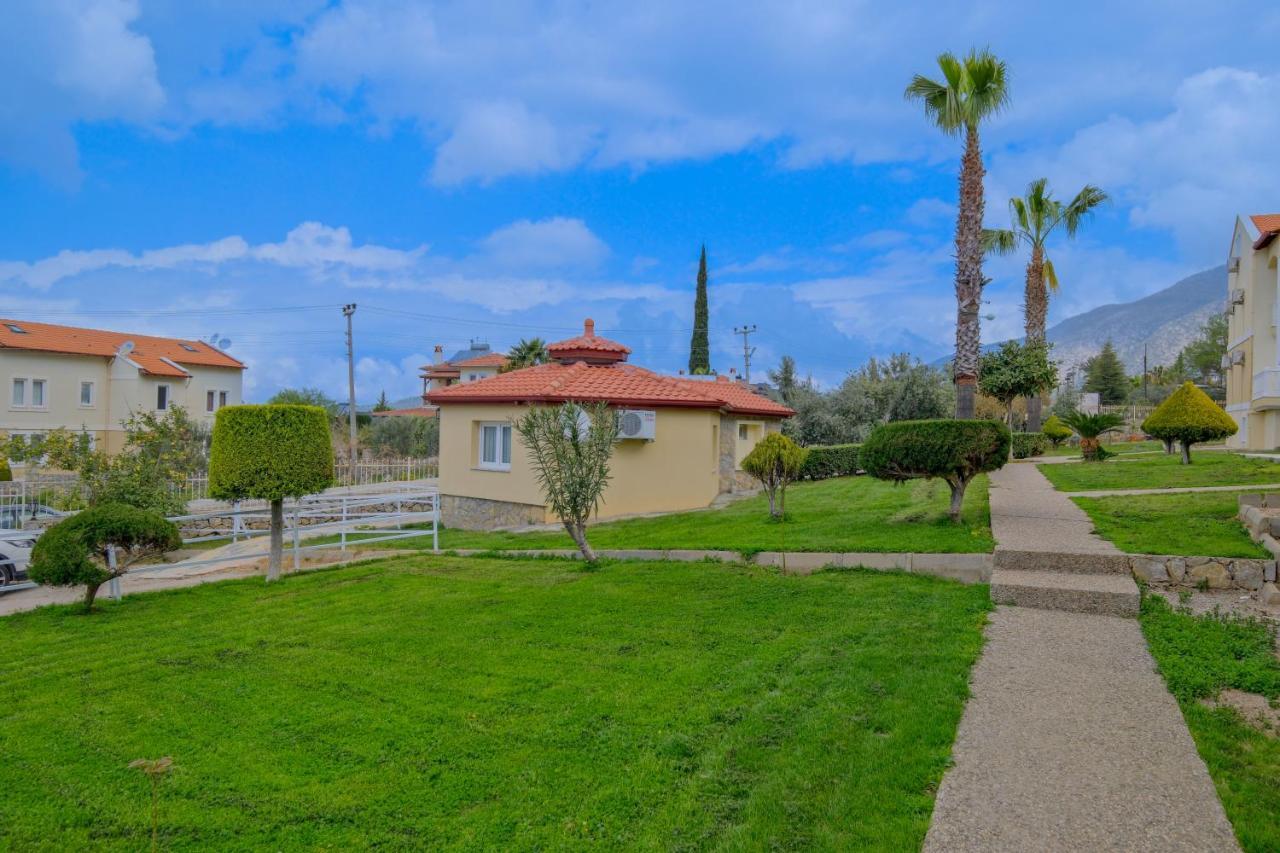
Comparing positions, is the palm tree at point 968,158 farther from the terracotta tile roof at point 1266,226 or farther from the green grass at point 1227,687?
the green grass at point 1227,687

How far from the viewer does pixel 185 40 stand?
47.3 feet

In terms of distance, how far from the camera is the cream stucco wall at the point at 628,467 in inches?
634

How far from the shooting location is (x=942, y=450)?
966 centimetres

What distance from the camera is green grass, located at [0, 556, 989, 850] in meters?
3.29

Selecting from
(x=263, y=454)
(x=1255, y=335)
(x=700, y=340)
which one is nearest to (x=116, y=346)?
(x=700, y=340)

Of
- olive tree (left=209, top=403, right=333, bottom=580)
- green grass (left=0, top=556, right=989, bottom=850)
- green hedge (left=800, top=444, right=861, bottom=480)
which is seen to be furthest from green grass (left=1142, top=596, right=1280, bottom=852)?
green hedge (left=800, top=444, right=861, bottom=480)

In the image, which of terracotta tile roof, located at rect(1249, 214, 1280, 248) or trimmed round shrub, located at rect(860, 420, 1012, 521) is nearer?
trimmed round shrub, located at rect(860, 420, 1012, 521)

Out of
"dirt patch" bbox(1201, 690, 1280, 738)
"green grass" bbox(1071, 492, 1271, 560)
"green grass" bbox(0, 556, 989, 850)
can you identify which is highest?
"green grass" bbox(1071, 492, 1271, 560)

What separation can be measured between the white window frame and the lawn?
1.66 meters

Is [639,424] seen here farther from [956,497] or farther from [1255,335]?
[1255,335]

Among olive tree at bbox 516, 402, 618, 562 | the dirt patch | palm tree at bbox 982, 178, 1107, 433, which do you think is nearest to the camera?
the dirt patch

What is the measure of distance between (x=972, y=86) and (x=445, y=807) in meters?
18.2

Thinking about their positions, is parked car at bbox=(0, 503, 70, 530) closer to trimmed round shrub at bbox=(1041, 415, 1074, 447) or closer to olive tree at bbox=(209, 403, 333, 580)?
olive tree at bbox=(209, 403, 333, 580)

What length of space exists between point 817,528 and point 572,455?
4.02 metres
